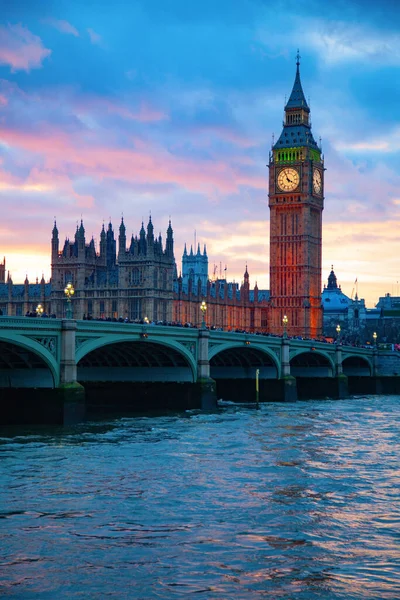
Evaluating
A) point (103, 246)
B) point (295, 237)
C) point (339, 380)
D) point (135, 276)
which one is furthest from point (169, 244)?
point (339, 380)

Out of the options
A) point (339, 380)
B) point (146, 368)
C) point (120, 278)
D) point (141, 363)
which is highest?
point (120, 278)

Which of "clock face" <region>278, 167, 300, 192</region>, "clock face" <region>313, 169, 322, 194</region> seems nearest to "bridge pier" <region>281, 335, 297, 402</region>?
"clock face" <region>278, 167, 300, 192</region>

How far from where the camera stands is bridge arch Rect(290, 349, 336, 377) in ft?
322

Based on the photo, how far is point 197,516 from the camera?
28422mm

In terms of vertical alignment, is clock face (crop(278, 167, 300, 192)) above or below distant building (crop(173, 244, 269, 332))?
above

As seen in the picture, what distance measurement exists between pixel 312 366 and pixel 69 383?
5178 centimetres

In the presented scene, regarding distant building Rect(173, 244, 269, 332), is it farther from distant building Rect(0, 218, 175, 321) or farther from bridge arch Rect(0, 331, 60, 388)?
bridge arch Rect(0, 331, 60, 388)

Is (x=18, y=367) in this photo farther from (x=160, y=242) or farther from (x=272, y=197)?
(x=272, y=197)

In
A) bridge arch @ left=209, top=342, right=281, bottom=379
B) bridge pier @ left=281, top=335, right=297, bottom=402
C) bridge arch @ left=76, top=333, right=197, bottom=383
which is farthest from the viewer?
bridge pier @ left=281, top=335, right=297, bottom=402

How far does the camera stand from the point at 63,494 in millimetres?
31625

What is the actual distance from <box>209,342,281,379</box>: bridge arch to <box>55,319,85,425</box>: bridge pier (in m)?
26.7

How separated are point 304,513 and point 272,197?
4892 inches

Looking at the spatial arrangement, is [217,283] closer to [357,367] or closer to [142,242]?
[142,242]

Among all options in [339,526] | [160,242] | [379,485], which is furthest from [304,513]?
[160,242]
